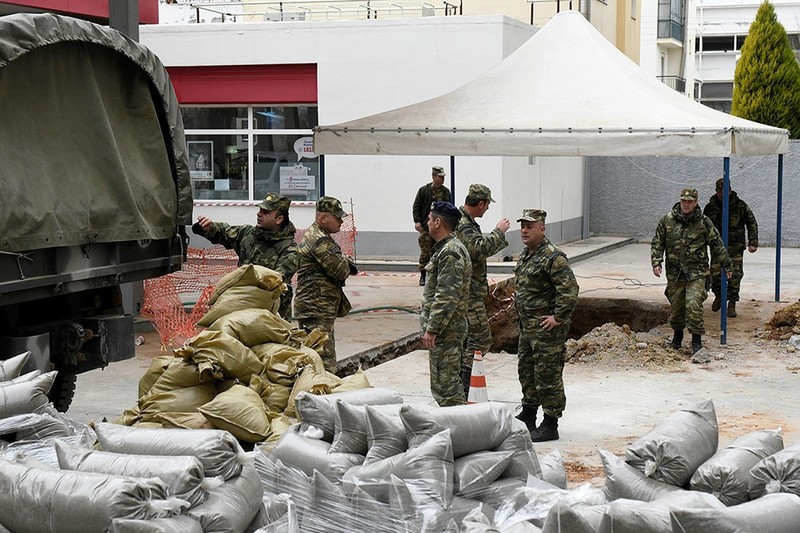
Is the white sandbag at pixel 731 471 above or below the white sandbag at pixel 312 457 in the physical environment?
above

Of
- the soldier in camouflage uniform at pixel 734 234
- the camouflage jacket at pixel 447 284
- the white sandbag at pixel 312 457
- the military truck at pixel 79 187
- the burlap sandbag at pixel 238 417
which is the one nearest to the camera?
the white sandbag at pixel 312 457

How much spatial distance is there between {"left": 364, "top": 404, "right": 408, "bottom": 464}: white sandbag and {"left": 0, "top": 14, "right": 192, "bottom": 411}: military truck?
2586 mm

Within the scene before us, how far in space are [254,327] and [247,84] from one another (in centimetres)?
1586

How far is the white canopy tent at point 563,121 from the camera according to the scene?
485 inches

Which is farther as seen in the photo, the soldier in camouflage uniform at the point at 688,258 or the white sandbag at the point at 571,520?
the soldier in camouflage uniform at the point at 688,258

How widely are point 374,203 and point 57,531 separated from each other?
719 inches

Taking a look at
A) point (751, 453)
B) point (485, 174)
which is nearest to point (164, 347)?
point (751, 453)

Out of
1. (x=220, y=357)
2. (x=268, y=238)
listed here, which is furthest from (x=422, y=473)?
(x=268, y=238)

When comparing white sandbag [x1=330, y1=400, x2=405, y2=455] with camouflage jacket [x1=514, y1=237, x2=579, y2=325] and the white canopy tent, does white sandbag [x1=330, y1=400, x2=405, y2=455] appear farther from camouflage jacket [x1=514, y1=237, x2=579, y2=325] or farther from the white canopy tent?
the white canopy tent

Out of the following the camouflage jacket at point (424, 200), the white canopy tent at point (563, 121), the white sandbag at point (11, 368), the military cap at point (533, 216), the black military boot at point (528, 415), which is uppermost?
the white canopy tent at point (563, 121)

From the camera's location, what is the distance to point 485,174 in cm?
2162

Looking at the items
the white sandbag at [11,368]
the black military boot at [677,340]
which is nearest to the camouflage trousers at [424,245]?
the black military boot at [677,340]

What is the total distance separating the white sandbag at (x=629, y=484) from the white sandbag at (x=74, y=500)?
1.85 m

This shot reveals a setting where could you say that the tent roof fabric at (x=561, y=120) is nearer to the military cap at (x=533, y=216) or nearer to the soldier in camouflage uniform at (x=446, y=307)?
the military cap at (x=533, y=216)
